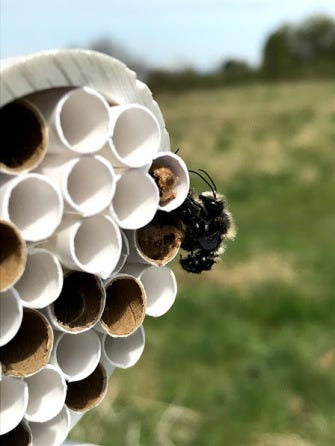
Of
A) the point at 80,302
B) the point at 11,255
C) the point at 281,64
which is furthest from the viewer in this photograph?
the point at 281,64

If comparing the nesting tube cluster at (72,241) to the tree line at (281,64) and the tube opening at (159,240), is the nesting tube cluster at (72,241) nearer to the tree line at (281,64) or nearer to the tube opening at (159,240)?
the tube opening at (159,240)

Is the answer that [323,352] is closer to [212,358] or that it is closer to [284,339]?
[284,339]

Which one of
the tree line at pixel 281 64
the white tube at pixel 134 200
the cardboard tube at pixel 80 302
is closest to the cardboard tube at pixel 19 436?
the cardboard tube at pixel 80 302

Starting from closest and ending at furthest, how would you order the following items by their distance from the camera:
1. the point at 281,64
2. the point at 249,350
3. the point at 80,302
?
the point at 80,302, the point at 249,350, the point at 281,64

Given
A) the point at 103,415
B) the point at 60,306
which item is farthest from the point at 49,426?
the point at 103,415

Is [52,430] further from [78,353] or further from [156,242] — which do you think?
[156,242]

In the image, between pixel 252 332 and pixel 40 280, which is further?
pixel 252 332

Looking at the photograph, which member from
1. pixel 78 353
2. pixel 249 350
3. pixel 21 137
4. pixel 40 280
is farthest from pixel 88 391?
pixel 249 350
